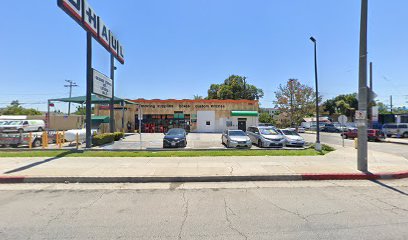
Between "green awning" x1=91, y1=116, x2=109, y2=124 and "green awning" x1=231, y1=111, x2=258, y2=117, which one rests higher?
"green awning" x1=231, y1=111, x2=258, y2=117

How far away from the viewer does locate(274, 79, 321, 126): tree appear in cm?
2714

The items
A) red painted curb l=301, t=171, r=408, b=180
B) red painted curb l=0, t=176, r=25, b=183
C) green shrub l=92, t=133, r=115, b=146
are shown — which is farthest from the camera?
green shrub l=92, t=133, r=115, b=146

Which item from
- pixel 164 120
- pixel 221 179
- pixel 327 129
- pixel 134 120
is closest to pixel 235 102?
pixel 164 120

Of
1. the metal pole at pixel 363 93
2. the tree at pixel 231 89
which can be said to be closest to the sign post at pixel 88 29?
the metal pole at pixel 363 93

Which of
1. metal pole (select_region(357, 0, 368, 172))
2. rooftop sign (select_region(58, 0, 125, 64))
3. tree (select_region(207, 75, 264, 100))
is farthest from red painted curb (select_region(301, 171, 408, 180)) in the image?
tree (select_region(207, 75, 264, 100))

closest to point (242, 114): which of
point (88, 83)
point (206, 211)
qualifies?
point (88, 83)

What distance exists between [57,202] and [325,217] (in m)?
5.80

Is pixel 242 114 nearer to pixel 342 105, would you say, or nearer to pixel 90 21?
pixel 90 21

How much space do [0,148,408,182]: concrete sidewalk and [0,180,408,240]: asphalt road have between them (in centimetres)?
51

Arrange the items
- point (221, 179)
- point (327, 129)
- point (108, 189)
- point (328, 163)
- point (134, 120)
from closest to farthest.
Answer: point (108, 189) < point (221, 179) < point (328, 163) < point (134, 120) < point (327, 129)

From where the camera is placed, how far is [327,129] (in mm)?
49781

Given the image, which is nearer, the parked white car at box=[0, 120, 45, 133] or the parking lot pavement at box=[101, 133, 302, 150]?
the parking lot pavement at box=[101, 133, 302, 150]

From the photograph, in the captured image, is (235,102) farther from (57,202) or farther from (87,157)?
(57,202)

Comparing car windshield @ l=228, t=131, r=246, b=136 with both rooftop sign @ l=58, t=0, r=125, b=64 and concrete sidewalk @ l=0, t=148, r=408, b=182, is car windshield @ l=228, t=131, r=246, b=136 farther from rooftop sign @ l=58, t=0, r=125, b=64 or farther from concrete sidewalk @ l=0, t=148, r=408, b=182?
rooftop sign @ l=58, t=0, r=125, b=64
